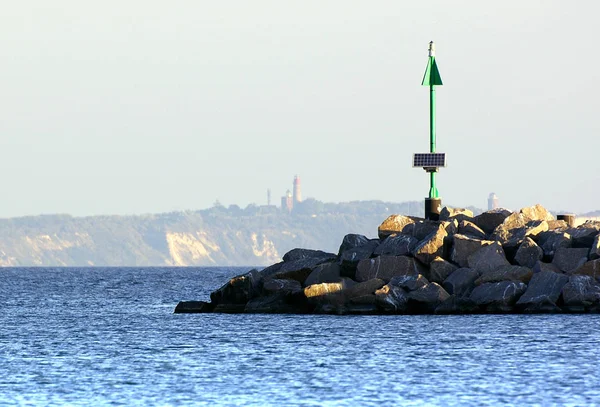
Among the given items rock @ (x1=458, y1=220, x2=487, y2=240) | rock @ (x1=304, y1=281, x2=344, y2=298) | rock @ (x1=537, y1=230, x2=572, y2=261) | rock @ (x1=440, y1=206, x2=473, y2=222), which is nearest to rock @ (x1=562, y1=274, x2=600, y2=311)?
rock @ (x1=537, y1=230, x2=572, y2=261)

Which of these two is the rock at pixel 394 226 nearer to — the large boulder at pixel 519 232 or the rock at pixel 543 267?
the large boulder at pixel 519 232

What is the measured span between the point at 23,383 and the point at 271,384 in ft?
21.7

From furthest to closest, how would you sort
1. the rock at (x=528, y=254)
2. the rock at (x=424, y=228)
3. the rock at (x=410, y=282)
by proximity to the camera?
the rock at (x=424, y=228) < the rock at (x=528, y=254) < the rock at (x=410, y=282)

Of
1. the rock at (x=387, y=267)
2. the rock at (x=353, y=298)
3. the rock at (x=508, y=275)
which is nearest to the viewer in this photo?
the rock at (x=508, y=275)

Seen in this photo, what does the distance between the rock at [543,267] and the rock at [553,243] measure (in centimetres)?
141

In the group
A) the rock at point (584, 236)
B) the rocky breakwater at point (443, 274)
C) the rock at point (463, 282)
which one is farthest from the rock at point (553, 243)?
the rock at point (463, 282)

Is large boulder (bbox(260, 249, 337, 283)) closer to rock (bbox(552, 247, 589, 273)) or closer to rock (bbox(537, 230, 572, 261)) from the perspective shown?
rock (bbox(537, 230, 572, 261))

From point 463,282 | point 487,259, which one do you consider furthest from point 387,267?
point 487,259

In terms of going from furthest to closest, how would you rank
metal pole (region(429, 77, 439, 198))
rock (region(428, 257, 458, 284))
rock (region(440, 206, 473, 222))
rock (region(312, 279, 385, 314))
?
metal pole (region(429, 77, 439, 198)), rock (region(440, 206, 473, 222)), rock (region(428, 257, 458, 284)), rock (region(312, 279, 385, 314))

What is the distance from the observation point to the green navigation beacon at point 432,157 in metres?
60.6

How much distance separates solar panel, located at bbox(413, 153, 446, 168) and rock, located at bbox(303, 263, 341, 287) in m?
8.62

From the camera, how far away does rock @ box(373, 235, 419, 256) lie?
181 feet

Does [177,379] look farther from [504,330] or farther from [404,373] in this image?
[504,330]

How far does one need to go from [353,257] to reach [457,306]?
5936 millimetres
